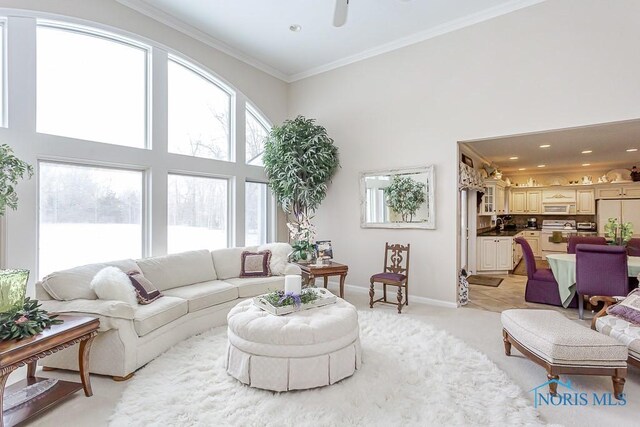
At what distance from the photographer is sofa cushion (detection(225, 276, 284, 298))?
422cm

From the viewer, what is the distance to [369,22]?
181 inches

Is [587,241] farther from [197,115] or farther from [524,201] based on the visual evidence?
[197,115]

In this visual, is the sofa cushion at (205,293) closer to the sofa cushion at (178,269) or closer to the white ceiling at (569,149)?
the sofa cushion at (178,269)

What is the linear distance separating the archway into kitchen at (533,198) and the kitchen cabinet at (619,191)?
19 millimetres

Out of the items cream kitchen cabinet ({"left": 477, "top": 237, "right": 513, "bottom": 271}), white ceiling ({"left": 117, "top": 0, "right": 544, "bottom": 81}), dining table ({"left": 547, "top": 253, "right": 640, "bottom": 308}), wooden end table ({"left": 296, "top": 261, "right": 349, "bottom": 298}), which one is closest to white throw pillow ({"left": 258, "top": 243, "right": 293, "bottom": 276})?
wooden end table ({"left": 296, "top": 261, "right": 349, "bottom": 298})

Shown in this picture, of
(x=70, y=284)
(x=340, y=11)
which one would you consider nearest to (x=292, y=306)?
(x=70, y=284)

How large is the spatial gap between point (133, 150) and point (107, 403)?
118 inches

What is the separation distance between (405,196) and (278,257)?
88.2 inches

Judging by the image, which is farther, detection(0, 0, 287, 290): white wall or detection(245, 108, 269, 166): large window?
detection(245, 108, 269, 166): large window

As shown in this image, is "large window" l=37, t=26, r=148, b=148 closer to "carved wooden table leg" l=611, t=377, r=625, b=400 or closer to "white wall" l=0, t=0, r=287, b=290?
"white wall" l=0, t=0, r=287, b=290

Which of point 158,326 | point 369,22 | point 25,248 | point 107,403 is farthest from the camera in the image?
point 369,22

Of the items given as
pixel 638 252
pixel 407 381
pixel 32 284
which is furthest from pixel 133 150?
pixel 638 252

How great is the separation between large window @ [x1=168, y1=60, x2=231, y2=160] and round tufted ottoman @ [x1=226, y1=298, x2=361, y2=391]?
323 centimetres

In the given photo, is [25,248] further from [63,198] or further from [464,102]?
[464,102]
